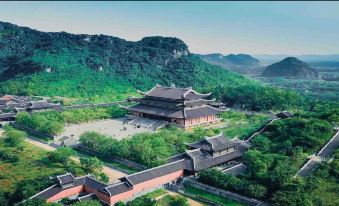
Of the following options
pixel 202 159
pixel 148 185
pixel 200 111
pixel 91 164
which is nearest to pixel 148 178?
pixel 148 185

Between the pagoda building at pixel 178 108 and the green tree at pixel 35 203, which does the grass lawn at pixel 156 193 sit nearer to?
the green tree at pixel 35 203

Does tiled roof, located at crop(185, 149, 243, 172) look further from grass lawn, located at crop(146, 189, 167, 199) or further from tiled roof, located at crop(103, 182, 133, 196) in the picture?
tiled roof, located at crop(103, 182, 133, 196)

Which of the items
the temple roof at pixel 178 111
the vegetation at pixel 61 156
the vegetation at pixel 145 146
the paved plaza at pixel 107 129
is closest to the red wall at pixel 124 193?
the vegetation at pixel 145 146

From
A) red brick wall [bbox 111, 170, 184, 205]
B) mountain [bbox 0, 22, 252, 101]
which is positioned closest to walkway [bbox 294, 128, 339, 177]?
red brick wall [bbox 111, 170, 184, 205]

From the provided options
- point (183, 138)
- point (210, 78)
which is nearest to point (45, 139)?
point (183, 138)

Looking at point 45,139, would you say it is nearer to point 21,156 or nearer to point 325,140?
point 21,156

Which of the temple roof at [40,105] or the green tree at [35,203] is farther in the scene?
the temple roof at [40,105]

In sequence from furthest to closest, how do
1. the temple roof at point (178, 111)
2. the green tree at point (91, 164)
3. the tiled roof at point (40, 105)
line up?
the tiled roof at point (40, 105) < the temple roof at point (178, 111) < the green tree at point (91, 164)
